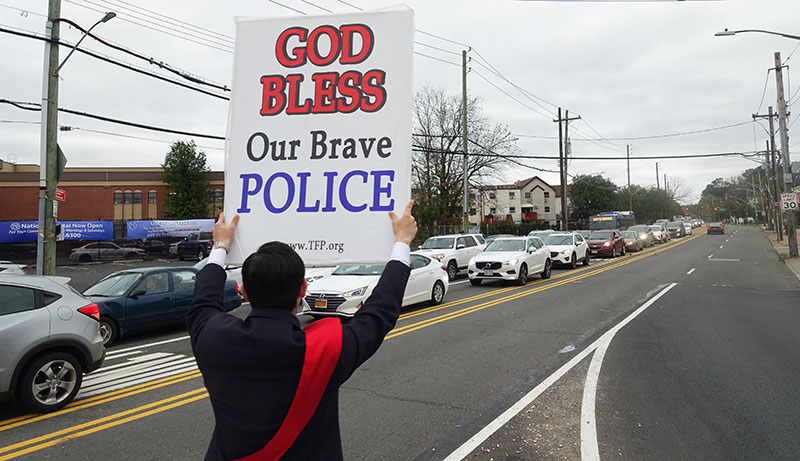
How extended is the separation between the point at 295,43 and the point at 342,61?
11.0 inches

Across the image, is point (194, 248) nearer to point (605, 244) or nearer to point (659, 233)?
point (605, 244)

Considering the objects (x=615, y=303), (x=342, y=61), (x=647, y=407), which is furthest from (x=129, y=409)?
(x=615, y=303)

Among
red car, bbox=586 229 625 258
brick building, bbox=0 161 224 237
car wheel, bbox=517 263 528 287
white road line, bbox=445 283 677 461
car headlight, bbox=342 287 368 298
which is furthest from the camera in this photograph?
brick building, bbox=0 161 224 237

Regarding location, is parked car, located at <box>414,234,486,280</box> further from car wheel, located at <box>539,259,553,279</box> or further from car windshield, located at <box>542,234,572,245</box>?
car windshield, located at <box>542,234,572,245</box>

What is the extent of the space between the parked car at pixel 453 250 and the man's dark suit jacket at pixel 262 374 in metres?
17.4

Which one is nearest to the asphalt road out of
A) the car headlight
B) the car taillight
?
the car taillight

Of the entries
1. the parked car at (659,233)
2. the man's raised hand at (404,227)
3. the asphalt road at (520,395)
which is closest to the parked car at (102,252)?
the asphalt road at (520,395)

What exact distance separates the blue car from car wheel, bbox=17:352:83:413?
10.3 ft

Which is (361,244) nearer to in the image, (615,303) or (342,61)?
(342,61)

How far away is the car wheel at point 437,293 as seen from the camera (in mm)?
12766

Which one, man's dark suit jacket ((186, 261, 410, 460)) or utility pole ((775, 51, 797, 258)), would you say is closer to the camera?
man's dark suit jacket ((186, 261, 410, 460))

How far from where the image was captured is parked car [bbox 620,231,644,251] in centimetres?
3397

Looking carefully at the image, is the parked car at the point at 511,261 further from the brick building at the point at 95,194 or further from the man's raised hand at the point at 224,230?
the brick building at the point at 95,194

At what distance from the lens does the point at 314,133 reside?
2.36 m
